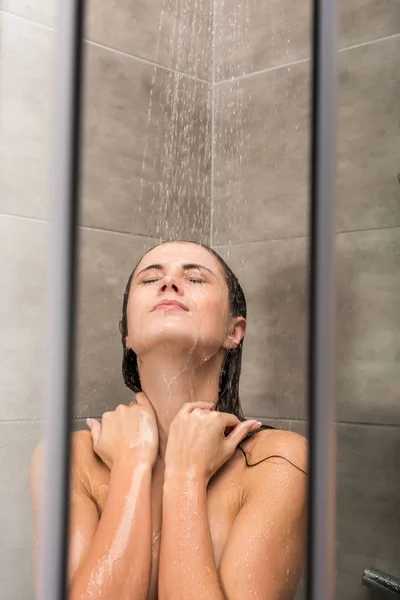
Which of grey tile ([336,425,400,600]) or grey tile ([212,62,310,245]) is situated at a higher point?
grey tile ([212,62,310,245])

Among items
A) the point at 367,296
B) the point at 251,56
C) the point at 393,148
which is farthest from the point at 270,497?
the point at 251,56

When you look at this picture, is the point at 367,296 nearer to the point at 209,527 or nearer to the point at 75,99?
the point at 209,527

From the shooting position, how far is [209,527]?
634 millimetres

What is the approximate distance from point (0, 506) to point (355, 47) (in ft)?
2.40

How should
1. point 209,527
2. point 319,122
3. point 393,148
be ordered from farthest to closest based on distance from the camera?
1. point 393,148
2. point 209,527
3. point 319,122

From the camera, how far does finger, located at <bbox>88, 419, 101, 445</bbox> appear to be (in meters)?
0.67

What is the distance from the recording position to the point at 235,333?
2.38ft

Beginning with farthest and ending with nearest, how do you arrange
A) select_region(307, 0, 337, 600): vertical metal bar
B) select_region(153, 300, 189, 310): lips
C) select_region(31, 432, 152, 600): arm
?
select_region(153, 300, 189, 310): lips → select_region(31, 432, 152, 600): arm → select_region(307, 0, 337, 600): vertical metal bar

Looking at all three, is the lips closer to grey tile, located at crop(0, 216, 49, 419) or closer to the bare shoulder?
the bare shoulder

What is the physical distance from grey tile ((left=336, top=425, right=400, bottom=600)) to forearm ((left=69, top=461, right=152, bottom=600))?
178 mm

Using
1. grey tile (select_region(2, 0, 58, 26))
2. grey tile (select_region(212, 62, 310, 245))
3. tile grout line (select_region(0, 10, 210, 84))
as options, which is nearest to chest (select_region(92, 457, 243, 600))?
grey tile (select_region(212, 62, 310, 245))

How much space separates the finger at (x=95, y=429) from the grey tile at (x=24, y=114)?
42 centimetres

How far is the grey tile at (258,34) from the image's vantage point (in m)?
0.79

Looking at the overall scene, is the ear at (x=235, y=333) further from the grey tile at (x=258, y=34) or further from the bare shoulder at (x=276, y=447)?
the grey tile at (x=258, y=34)
